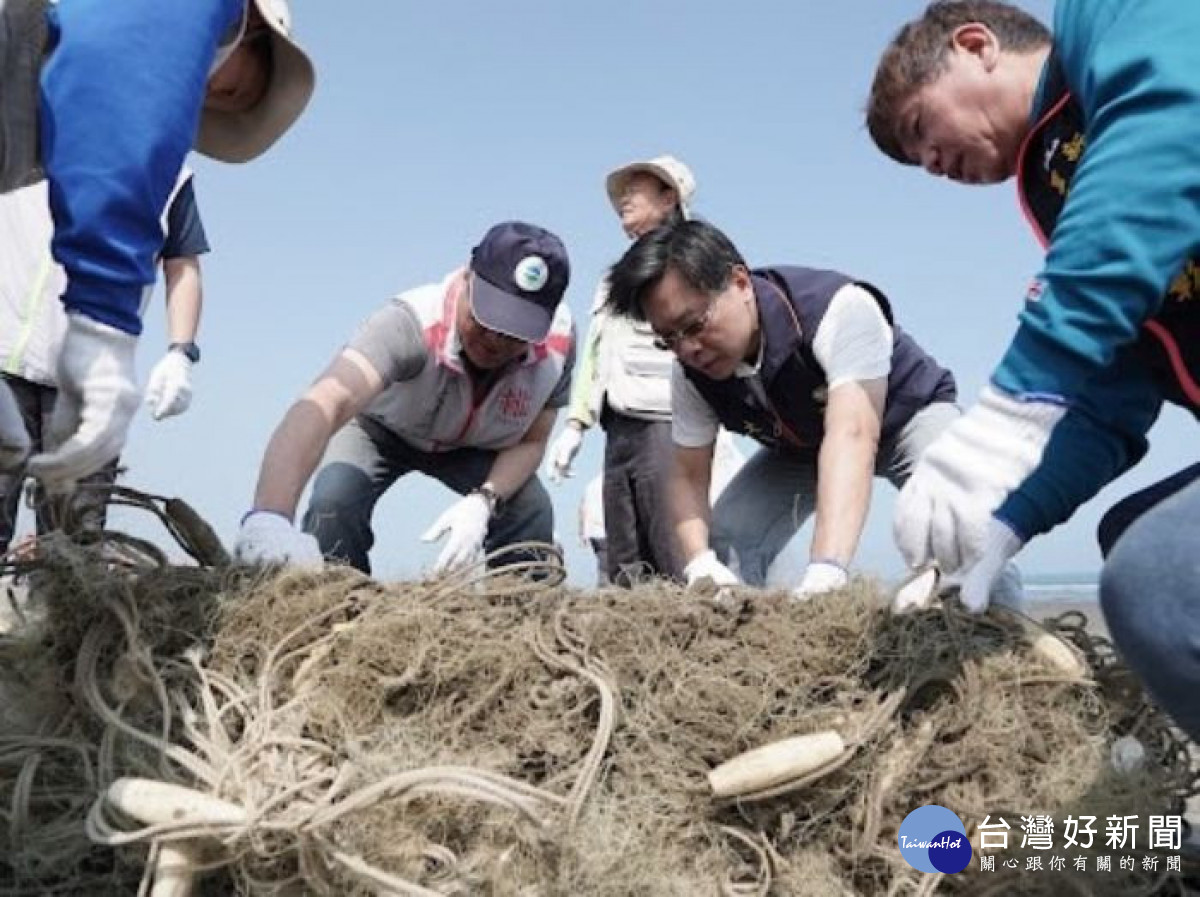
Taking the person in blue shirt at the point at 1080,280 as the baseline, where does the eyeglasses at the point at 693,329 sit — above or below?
below

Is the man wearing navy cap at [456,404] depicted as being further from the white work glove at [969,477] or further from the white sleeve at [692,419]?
the white work glove at [969,477]

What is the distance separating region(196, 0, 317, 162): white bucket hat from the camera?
7.54 ft

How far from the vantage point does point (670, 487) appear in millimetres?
3938

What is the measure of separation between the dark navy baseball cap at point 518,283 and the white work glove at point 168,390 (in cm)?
86

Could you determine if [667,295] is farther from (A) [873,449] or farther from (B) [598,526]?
(B) [598,526]

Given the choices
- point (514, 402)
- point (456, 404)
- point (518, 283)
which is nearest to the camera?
point (518, 283)

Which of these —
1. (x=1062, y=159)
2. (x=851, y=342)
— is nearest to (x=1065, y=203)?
(x=1062, y=159)

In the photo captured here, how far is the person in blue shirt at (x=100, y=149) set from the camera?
180 cm

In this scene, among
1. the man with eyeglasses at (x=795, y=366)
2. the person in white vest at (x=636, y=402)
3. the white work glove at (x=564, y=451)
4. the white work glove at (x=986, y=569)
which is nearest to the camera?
the white work glove at (x=986, y=569)

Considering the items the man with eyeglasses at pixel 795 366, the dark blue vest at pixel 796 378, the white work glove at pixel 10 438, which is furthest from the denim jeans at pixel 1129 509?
the white work glove at pixel 10 438

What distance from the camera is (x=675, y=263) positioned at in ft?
11.0

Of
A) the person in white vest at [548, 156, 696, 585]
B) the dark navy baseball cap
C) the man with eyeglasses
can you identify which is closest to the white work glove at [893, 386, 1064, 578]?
the man with eyeglasses

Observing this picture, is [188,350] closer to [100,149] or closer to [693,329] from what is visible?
[693,329]

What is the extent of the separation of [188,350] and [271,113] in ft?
4.94
